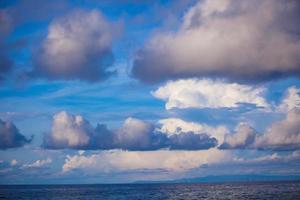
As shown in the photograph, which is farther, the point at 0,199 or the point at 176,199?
the point at 0,199

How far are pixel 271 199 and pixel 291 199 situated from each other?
8052mm

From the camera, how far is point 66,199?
181m

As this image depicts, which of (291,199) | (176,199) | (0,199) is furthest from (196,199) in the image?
(0,199)

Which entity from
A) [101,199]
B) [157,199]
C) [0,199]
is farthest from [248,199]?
[0,199]

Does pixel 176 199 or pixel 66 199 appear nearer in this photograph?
pixel 176 199

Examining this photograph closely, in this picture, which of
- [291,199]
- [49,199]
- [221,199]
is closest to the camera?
[291,199]

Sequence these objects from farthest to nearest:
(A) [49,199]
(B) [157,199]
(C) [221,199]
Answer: (A) [49,199] → (B) [157,199] → (C) [221,199]

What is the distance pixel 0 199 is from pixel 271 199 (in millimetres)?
115799

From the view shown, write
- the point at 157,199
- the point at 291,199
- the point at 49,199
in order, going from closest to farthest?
the point at 291,199 < the point at 157,199 < the point at 49,199

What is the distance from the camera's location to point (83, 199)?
177500 mm

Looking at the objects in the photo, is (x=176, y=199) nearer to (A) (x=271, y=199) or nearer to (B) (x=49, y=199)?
(A) (x=271, y=199)

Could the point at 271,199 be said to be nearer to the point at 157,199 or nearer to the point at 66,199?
the point at 157,199

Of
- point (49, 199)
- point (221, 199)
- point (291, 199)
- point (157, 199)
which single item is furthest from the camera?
point (49, 199)

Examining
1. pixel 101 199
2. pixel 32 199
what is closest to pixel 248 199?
pixel 101 199
